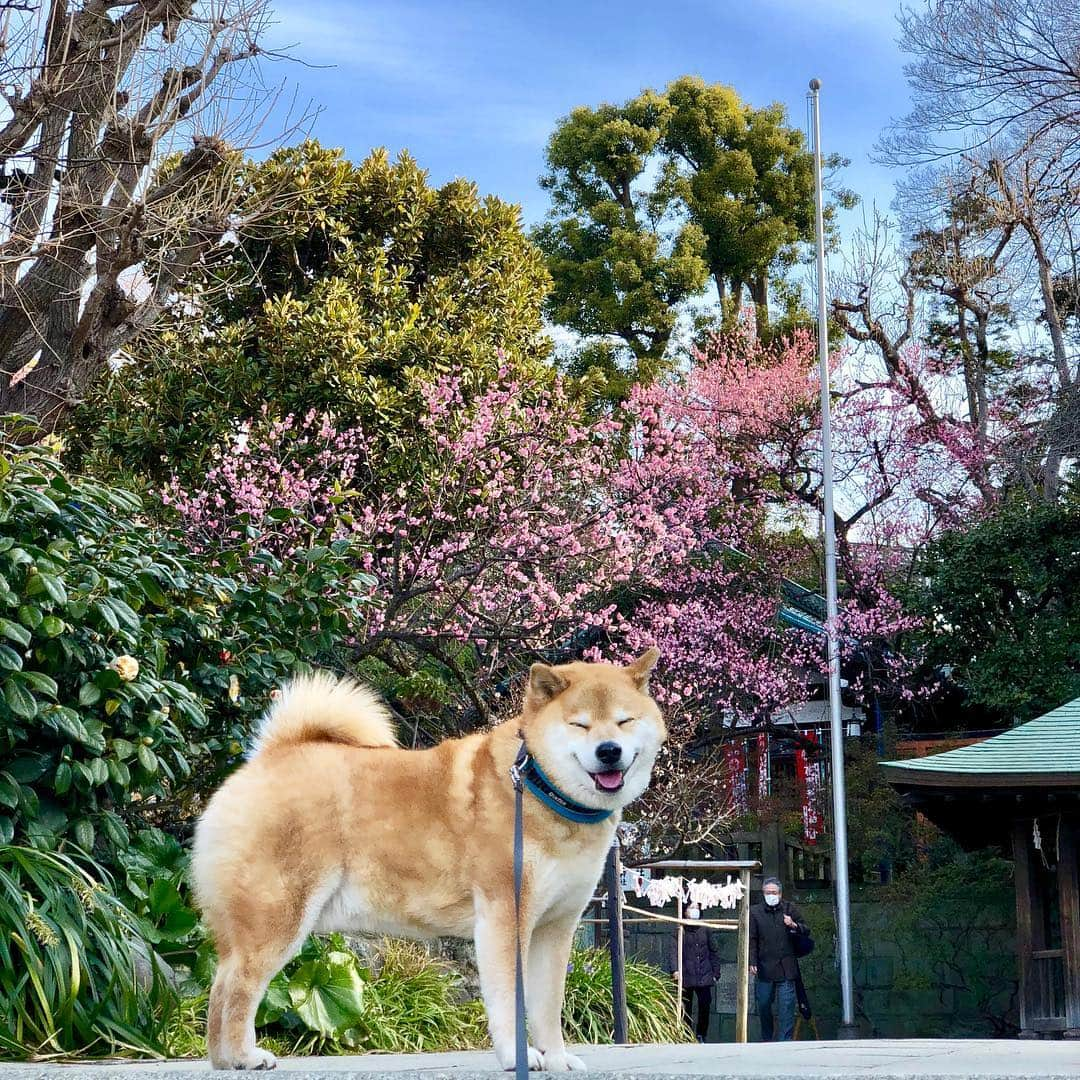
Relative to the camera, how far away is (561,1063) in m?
4.12

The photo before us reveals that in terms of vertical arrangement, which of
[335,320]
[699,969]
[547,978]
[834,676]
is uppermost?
[335,320]

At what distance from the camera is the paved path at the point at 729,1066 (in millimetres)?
3896

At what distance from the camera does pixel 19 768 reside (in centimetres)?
577

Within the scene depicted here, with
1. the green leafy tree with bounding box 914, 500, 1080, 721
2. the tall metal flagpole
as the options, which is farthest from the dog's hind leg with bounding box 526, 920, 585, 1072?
the green leafy tree with bounding box 914, 500, 1080, 721

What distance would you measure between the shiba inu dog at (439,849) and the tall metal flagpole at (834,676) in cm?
1561

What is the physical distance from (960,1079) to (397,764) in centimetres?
198

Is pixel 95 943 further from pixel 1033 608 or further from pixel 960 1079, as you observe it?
pixel 1033 608

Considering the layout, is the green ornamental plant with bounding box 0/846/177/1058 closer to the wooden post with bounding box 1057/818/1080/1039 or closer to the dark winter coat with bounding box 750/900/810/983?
the dark winter coat with bounding box 750/900/810/983

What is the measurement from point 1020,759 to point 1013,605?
7679 mm

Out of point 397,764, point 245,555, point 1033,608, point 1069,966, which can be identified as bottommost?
point 1069,966

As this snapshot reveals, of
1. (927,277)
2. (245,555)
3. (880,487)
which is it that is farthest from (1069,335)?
(245,555)

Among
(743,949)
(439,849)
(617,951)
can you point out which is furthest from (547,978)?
(743,949)

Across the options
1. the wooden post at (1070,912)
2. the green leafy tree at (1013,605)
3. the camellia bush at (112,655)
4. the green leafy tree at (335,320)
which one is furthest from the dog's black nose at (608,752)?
the green leafy tree at (1013,605)

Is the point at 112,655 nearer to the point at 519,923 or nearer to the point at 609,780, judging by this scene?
the point at 519,923
